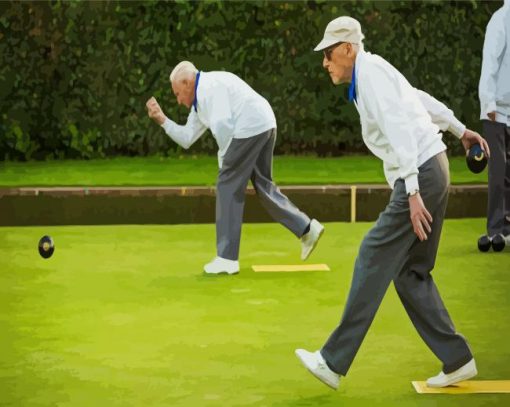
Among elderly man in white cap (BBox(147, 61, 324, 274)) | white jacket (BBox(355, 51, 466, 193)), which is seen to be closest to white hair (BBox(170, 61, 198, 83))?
elderly man in white cap (BBox(147, 61, 324, 274))

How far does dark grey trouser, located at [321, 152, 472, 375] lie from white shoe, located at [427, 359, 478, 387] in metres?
0.02

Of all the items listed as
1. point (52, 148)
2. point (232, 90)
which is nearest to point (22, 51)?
point (52, 148)

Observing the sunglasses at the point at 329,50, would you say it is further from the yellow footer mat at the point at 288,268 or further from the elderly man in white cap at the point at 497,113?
the elderly man in white cap at the point at 497,113

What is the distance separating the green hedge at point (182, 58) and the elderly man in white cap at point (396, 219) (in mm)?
8694

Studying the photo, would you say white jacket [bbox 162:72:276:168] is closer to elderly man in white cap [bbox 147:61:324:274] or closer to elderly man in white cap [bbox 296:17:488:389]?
elderly man in white cap [bbox 147:61:324:274]

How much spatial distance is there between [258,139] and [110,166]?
16.3 ft

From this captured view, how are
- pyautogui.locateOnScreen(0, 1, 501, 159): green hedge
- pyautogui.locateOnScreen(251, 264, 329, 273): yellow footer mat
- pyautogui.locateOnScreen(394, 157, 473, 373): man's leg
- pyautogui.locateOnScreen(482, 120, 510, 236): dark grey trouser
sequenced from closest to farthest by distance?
pyautogui.locateOnScreen(394, 157, 473, 373): man's leg, pyautogui.locateOnScreen(251, 264, 329, 273): yellow footer mat, pyautogui.locateOnScreen(482, 120, 510, 236): dark grey trouser, pyautogui.locateOnScreen(0, 1, 501, 159): green hedge

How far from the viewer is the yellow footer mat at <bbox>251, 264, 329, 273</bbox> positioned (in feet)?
34.1

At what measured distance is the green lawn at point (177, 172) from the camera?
13.9m

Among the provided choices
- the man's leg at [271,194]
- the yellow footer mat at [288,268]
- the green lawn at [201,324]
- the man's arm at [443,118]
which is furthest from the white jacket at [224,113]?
the man's arm at [443,118]

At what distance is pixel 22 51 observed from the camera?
15.2 meters

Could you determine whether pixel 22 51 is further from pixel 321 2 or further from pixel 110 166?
pixel 321 2

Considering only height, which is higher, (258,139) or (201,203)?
(258,139)

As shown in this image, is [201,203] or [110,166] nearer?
[201,203]
